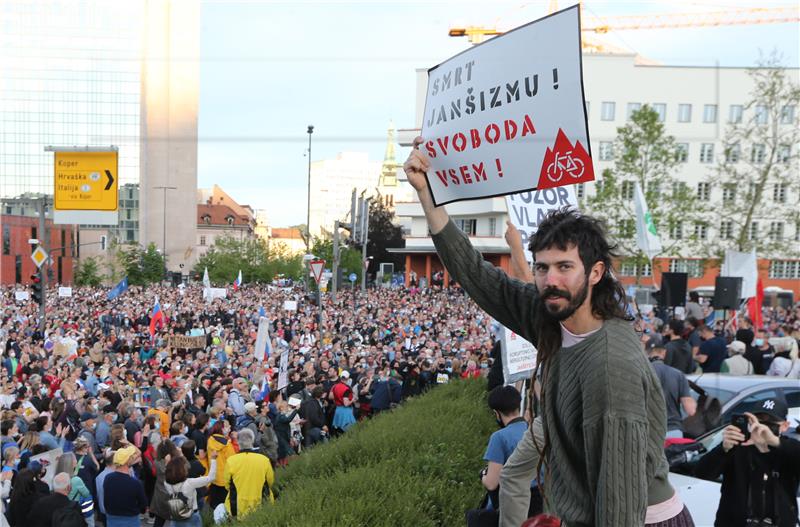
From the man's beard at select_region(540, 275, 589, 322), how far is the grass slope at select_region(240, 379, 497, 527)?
2.50 metres

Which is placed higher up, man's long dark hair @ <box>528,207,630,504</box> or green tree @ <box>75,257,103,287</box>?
man's long dark hair @ <box>528,207,630,504</box>

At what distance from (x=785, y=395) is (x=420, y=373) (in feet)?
28.7

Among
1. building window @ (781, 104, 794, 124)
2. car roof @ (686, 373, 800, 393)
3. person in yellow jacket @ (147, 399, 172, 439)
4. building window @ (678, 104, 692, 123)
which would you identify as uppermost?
building window @ (678, 104, 692, 123)

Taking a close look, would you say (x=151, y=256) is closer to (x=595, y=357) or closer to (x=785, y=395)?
(x=785, y=395)

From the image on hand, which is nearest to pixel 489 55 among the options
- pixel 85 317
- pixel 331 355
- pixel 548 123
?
pixel 548 123

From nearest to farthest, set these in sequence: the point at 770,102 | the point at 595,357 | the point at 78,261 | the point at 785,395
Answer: the point at 595,357 < the point at 785,395 < the point at 770,102 < the point at 78,261

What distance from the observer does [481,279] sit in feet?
7.70

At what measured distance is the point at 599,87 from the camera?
55.1 m

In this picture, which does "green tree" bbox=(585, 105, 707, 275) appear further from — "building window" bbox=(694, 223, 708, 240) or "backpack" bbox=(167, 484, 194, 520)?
"backpack" bbox=(167, 484, 194, 520)

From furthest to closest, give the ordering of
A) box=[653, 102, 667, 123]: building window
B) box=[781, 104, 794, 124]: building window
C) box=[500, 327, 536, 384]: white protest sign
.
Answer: box=[653, 102, 667, 123]: building window < box=[781, 104, 794, 124]: building window < box=[500, 327, 536, 384]: white protest sign

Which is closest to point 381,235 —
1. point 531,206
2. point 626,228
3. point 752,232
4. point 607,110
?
point 607,110

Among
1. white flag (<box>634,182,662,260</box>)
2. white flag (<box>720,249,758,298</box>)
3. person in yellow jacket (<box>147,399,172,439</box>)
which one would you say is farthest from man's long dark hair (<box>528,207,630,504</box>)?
white flag (<box>634,182,662,260</box>)

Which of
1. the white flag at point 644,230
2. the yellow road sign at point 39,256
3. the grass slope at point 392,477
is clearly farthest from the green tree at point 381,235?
the grass slope at point 392,477

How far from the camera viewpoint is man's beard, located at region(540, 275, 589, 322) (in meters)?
1.97
